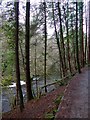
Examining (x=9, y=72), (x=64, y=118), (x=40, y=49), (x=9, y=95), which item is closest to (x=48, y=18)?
(x=40, y=49)

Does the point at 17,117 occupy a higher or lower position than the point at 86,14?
lower

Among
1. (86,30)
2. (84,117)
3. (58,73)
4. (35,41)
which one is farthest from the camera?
(86,30)

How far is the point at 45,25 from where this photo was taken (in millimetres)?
21953

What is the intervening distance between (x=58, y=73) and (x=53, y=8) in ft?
27.2

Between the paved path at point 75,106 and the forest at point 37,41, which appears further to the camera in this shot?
the forest at point 37,41

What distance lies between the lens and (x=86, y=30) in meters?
31.6

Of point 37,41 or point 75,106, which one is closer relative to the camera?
point 75,106

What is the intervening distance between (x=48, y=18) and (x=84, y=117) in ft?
55.8

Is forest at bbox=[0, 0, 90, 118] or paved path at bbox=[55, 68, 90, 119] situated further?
forest at bbox=[0, 0, 90, 118]

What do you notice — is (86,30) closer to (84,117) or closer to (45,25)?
(45,25)

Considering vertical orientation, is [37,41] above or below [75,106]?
above

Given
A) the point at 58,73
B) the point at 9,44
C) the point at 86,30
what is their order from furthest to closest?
the point at 86,30
the point at 58,73
the point at 9,44

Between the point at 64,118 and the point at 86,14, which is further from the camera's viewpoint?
the point at 86,14

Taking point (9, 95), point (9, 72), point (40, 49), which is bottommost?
point (9, 95)
